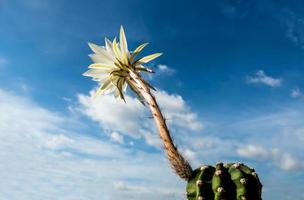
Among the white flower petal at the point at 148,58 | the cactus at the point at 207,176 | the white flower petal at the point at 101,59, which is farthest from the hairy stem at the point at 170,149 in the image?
the white flower petal at the point at 101,59

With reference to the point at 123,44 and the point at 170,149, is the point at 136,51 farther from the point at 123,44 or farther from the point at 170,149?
the point at 170,149

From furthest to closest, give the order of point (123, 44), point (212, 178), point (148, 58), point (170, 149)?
point (148, 58) < point (123, 44) < point (212, 178) < point (170, 149)

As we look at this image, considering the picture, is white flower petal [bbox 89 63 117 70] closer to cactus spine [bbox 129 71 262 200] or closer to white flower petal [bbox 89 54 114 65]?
white flower petal [bbox 89 54 114 65]

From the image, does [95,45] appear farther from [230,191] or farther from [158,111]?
[230,191]

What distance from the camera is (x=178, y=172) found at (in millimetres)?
7742

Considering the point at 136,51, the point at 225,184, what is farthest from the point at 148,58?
the point at 225,184

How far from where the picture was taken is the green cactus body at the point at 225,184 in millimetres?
7566

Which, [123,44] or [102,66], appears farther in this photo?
[102,66]

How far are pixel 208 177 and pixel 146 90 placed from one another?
1.69 m

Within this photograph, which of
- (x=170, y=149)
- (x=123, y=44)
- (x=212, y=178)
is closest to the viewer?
(x=170, y=149)

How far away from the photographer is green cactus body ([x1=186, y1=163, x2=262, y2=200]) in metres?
7.57

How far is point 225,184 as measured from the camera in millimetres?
7629

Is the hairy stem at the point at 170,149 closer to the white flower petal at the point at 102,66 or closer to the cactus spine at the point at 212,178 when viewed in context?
the cactus spine at the point at 212,178

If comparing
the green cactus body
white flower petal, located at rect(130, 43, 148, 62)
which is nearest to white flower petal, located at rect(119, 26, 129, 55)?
white flower petal, located at rect(130, 43, 148, 62)
